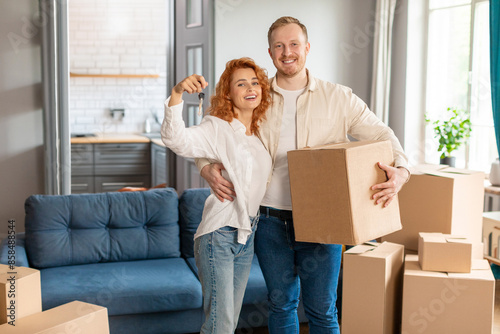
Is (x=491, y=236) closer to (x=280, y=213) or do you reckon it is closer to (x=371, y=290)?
(x=371, y=290)

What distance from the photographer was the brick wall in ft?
22.2

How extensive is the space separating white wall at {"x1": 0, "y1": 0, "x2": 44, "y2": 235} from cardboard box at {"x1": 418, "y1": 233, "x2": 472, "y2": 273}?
3174mm

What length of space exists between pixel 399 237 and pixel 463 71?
2.36 meters

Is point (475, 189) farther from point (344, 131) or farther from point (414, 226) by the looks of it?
point (344, 131)

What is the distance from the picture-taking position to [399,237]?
2.64m

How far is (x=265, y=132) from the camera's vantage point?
76.7 inches

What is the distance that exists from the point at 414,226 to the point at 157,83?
16.5ft

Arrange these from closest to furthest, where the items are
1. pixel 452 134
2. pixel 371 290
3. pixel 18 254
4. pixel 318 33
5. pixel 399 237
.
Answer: pixel 371 290 → pixel 399 237 → pixel 18 254 → pixel 452 134 → pixel 318 33

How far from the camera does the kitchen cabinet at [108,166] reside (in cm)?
613

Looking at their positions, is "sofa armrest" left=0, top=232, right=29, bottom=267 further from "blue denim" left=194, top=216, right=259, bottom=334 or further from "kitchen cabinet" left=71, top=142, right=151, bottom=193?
"kitchen cabinet" left=71, top=142, right=151, bottom=193

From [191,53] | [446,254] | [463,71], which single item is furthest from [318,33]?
[446,254]

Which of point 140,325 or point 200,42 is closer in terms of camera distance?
point 140,325

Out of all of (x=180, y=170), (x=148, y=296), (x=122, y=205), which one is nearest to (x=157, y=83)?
(x=180, y=170)

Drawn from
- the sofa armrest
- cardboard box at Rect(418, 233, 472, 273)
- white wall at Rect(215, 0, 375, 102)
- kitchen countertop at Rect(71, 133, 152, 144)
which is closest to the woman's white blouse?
cardboard box at Rect(418, 233, 472, 273)
